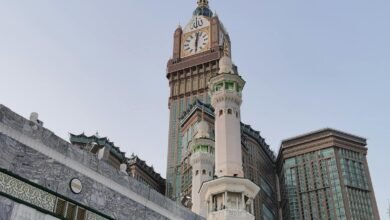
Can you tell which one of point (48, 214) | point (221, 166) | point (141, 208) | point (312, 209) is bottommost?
point (48, 214)

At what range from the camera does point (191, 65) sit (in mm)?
58094

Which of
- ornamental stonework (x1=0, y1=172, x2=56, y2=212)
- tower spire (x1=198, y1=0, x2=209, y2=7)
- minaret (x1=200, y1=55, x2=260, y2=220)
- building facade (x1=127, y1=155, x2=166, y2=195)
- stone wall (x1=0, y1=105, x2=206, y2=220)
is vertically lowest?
ornamental stonework (x1=0, y1=172, x2=56, y2=212)

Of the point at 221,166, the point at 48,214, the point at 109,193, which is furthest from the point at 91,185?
the point at 221,166

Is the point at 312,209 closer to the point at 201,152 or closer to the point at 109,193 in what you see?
the point at 201,152

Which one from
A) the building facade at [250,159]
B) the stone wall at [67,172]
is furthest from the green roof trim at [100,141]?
the stone wall at [67,172]

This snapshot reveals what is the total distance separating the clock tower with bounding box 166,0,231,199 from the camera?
5631cm

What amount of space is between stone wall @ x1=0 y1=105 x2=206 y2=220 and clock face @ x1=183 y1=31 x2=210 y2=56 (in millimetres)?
46980

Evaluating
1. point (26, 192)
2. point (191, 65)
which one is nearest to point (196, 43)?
point (191, 65)

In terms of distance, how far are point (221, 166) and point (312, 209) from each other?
41.3m

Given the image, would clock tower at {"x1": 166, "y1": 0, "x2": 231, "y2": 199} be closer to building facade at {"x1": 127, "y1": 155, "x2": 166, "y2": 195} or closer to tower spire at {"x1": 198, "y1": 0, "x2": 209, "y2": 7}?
building facade at {"x1": 127, "y1": 155, "x2": 166, "y2": 195}

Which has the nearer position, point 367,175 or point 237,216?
point 237,216

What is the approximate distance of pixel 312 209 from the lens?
58.7 metres

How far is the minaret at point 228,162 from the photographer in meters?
18.4

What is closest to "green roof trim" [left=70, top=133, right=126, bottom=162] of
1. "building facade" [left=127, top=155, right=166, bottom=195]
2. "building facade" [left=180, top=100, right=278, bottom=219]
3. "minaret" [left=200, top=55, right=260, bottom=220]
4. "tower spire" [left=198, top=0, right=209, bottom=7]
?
"building facade" [left=127, top=155, right=166, bottom=195]
